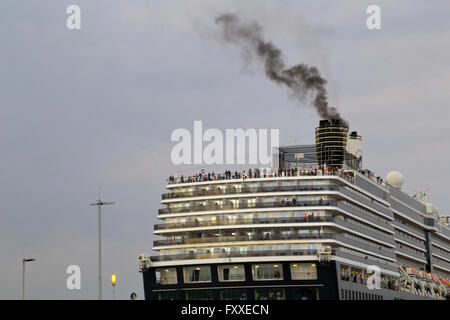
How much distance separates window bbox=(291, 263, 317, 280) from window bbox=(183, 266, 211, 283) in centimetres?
1040

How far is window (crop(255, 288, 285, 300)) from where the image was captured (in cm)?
10138

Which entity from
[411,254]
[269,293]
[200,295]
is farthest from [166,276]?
[411,254]

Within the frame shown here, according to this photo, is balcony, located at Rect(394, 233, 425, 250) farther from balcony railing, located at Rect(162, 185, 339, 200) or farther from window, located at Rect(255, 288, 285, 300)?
window, located at Rect(255, 288, 285, 300)

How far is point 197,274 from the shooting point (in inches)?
4146

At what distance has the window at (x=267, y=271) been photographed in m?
102

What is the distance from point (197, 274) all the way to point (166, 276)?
15.5 ft

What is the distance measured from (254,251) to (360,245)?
19.2 m

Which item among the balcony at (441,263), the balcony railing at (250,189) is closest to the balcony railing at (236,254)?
the balcony railing at (250,189)

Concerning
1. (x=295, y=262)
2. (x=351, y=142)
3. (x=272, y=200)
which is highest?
(x=351, y=142)

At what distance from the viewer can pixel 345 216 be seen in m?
112

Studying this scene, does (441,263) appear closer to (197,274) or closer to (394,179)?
(394,179)

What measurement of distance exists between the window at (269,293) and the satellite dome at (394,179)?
188 feet
